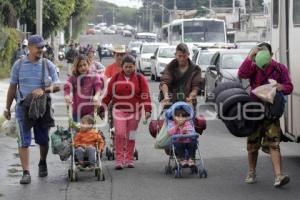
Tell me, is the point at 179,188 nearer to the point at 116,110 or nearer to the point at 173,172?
the point at 173,172

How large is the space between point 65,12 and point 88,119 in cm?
3096

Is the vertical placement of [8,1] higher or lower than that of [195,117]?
higher

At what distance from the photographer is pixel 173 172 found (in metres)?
10.4

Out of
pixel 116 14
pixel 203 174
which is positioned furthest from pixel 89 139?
pixel 116 14

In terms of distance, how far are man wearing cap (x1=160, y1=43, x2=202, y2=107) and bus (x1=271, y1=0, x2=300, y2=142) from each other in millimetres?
1236

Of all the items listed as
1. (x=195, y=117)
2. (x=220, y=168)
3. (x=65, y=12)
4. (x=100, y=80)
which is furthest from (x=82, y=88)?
(x=65, y=12)

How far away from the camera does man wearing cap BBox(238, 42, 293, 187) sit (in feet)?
30.0

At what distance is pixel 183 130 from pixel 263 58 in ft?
5.38

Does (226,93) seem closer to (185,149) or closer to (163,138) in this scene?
(185,149)

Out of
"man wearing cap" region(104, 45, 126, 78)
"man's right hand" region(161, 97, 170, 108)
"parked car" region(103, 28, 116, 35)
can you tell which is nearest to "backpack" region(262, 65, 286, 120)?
"man's right hand" region(161, 97, 170, 108)

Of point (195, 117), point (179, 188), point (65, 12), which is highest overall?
point (65, 12)

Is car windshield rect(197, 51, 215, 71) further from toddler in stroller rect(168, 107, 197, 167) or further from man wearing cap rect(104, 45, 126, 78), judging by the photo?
toddler in stroller rect(168, 107, 197, 167)

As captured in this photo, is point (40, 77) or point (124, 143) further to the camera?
point (124, 143)

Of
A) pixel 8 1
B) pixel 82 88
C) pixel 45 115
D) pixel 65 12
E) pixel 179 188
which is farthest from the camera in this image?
pixel 65 12
